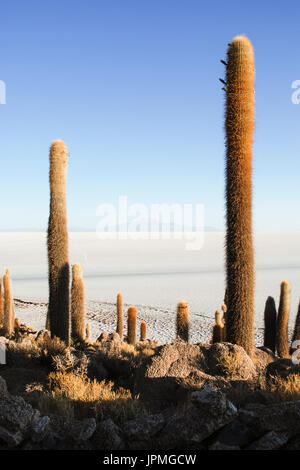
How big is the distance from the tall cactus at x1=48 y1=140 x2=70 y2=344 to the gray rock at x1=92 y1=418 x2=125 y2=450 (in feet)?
33.4

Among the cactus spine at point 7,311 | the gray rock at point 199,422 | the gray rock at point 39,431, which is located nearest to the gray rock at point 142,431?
the gray rock at point 199,422

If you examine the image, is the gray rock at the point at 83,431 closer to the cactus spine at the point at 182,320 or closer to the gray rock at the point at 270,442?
the gray rock at the point at 270,442

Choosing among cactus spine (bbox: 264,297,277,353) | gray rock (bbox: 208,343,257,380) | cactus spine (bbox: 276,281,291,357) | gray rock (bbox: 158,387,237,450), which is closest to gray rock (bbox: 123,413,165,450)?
gray rock (bbox: 158,387,237,450)

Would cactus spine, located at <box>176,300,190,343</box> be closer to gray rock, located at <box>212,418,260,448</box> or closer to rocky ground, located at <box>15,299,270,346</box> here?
rocky ground, located at <box>15,299,270,346</box>

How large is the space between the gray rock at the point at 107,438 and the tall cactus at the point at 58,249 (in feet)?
33.4

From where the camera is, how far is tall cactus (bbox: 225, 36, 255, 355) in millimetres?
12656

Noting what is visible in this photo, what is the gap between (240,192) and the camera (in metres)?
12.9

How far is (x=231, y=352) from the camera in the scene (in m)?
10.6

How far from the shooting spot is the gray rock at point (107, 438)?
5.84 m

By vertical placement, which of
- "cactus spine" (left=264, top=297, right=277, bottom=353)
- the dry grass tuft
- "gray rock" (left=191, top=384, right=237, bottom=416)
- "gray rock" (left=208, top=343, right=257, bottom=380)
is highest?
"gray rock" (left=191, top=384, right=237, bottom=416)
